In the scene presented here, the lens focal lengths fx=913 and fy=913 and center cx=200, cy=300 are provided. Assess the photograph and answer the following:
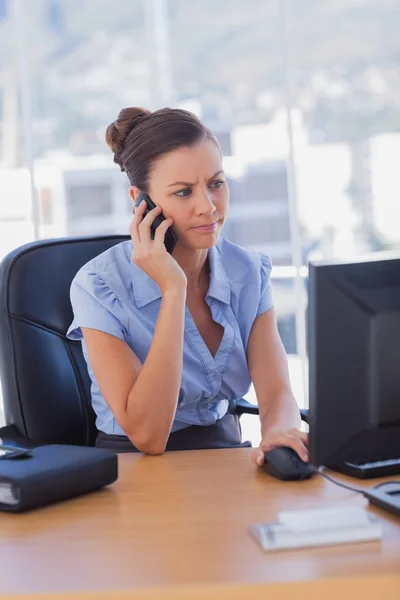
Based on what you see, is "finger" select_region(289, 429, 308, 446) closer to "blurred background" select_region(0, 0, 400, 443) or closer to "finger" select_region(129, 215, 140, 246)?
"finger" select_region(129, 215, 140, 246)

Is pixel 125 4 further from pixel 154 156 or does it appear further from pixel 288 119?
pixel 154 156

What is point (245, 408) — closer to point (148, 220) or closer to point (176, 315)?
point (176, 315)

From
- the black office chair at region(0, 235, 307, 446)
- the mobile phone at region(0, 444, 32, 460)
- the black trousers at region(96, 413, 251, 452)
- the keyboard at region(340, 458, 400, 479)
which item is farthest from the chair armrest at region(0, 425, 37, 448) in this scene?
the keyboard at region(340, 458, 400, 479)

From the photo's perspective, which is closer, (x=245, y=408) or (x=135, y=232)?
(x=135, y=232)

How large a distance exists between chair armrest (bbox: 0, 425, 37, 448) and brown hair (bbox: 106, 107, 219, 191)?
0.63m

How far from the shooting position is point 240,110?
12.1 feet

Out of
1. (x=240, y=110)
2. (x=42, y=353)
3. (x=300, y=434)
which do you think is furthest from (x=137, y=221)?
(x=240, y=110)

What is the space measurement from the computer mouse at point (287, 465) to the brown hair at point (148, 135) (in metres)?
0.78

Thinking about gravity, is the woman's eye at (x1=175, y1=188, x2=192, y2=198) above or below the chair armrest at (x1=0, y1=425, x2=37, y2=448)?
above

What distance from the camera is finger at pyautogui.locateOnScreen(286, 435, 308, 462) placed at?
156 centimetres

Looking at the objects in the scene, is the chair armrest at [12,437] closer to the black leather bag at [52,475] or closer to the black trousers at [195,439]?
the black trousers at [195,439]

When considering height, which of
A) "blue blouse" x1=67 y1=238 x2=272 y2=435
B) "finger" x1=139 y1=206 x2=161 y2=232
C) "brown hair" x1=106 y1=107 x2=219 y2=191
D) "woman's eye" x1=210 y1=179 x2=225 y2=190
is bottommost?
"blue blouse" x1=67 y1=238 x2=272 y2=435

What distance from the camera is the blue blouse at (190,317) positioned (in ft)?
6.45

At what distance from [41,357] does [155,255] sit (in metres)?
0.39
